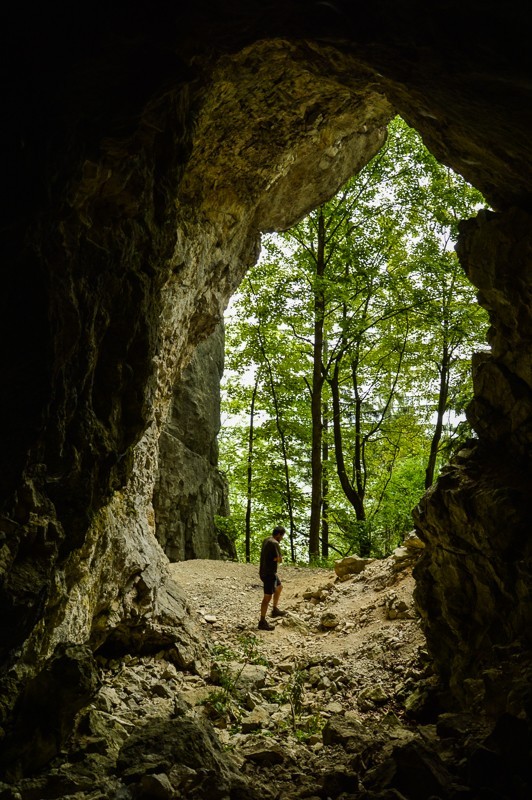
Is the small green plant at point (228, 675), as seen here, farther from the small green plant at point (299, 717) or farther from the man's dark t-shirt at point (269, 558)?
the man's dark t-shirt at point (269, 558)

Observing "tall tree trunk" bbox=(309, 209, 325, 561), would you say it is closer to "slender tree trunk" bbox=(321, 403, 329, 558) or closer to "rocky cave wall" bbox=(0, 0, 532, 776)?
"slender tree trunk" bbox=(321, 403, 329, 558)

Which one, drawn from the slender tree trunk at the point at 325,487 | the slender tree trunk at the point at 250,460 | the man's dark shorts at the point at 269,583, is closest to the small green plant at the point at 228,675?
the man's dark shorts at the point at 269,583

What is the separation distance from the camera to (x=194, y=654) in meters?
8.07

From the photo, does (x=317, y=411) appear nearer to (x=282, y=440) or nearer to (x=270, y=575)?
(x=282, y=440)

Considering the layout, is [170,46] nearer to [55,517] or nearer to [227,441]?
[55,517]

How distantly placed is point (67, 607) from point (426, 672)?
16.6ft

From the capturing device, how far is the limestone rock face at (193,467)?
18734 millimetres

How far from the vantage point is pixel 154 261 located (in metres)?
5.99

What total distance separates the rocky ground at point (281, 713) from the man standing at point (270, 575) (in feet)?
0.87

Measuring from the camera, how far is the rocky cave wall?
4211 mm

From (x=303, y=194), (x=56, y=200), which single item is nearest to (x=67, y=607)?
(x=56, y=200)

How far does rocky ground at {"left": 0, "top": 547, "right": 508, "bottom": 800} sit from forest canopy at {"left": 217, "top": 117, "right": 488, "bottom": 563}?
15.1 ft

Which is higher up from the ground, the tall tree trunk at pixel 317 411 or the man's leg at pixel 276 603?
the tall tree trunk at pixel 317 411

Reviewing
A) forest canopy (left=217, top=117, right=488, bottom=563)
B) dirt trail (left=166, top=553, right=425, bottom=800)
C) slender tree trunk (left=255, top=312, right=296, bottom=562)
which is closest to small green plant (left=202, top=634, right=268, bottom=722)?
dirt trail (left=166, top=553, right=425, bottom=800)
